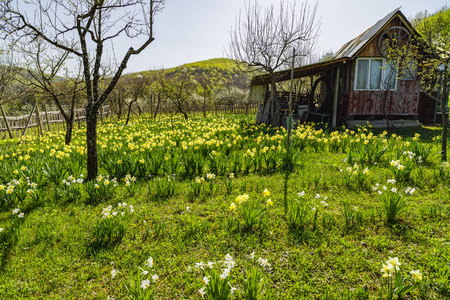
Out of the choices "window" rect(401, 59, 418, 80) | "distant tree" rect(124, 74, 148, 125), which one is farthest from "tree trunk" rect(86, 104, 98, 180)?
"distant tree" rect(124, 74, 148, 125)

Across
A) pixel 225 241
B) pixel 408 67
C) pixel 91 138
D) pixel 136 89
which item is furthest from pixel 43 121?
pixel 408 67

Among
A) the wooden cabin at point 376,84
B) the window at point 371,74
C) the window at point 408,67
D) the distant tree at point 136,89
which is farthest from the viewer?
the distant tree at point 136,89

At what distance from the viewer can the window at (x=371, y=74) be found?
11.4 meters

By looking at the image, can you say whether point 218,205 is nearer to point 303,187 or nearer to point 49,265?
point 303,187

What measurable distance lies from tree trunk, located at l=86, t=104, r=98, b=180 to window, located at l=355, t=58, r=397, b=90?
11659 millimetres

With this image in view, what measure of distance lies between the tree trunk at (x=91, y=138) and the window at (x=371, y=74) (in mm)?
11659

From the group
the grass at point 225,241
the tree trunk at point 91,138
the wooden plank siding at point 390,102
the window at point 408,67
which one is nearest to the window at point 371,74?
the wooden plank siding at point 390,102

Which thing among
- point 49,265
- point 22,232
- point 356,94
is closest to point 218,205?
point 49,265

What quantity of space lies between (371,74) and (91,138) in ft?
40.8

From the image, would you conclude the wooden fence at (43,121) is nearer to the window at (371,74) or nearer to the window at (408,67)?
the window at (371,74)

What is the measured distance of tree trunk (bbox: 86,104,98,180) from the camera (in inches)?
189

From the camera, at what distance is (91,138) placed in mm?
4926

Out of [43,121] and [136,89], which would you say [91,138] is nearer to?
[43,121]

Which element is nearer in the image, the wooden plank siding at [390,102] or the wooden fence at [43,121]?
the wooden plank siding at [390,102]
